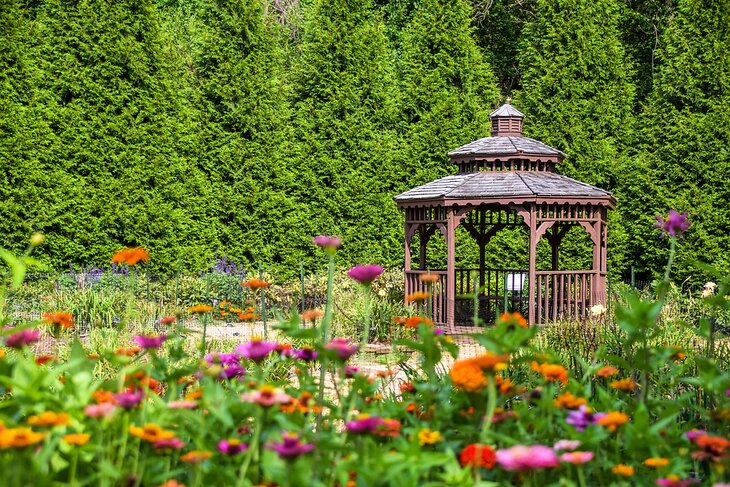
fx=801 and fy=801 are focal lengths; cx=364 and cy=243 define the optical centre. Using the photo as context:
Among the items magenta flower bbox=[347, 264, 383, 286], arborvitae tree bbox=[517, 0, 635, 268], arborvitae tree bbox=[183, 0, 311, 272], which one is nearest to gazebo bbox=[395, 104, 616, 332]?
arborvitae tree bbox=[517, 0, 635, 268]

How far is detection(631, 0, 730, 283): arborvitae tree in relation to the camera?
45.5 ft

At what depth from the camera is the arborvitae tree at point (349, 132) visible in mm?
14906

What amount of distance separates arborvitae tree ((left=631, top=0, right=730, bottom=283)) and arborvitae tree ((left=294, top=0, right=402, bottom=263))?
4.69 meters

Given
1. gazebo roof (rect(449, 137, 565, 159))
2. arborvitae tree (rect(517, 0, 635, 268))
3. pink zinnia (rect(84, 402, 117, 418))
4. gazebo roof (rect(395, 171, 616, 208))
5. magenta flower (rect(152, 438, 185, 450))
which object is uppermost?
arborvitae tree (rect(517, 0, 635, 268))

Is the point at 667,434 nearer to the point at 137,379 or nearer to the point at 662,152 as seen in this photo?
the point at 137,379

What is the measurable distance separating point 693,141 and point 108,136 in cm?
1010

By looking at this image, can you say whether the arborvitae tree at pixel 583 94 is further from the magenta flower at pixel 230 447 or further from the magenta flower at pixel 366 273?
the magenta flower at pixel 230 447

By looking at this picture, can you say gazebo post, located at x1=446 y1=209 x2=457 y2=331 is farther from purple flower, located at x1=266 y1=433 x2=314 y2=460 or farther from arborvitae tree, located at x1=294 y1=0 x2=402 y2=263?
purple flower, located at x1=266 y1=433 x2=314 y2=460

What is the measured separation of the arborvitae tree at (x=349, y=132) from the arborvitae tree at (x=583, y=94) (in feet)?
10.00

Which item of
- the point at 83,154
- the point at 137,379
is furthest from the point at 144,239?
the point at 137,379

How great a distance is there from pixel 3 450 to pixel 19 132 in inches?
475

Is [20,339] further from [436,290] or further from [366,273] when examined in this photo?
[436,290]

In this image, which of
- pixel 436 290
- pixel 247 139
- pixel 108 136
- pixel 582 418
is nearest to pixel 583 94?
pixel 436 290

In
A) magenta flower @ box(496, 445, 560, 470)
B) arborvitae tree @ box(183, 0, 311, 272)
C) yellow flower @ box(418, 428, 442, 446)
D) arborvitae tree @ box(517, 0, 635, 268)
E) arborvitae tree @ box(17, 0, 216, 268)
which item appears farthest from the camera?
arborvitae tree @ box(517, 0, 635, 268)
